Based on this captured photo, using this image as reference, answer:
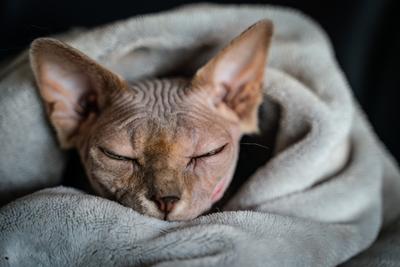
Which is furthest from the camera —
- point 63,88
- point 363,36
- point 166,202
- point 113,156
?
point 363,36

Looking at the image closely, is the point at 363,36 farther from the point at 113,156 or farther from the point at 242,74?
the point at 113,156

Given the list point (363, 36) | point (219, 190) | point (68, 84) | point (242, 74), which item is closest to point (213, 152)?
point (219, 190)


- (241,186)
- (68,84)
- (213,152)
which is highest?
(68,84)

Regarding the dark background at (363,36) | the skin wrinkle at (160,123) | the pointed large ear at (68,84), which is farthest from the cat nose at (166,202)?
the dark background at (363,36)

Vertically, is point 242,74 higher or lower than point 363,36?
higher

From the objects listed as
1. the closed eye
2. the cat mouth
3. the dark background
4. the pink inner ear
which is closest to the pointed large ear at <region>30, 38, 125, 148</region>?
the pink inner ear

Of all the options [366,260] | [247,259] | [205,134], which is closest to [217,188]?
[205,134]

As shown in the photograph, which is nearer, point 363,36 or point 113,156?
point 113,156

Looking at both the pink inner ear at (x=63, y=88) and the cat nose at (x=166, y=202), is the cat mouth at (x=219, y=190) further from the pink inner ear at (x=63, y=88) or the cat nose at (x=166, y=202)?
the pink inner ear at (x=63, y=88)
